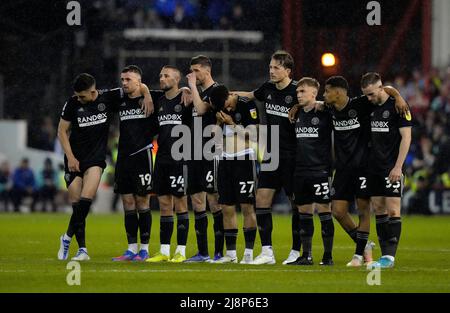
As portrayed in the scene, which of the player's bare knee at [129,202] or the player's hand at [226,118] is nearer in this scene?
the player's hand at [226,118]

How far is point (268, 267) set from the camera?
12.2 m

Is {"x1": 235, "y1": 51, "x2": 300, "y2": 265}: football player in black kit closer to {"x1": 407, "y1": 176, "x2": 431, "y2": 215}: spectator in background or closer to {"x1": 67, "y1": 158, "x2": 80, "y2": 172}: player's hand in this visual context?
{"x1": 67, "y1": 158, "x2": 80, "y2": 172}: player's hand

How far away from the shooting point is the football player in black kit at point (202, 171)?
42.9 ft

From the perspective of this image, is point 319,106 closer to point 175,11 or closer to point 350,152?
point 350,152

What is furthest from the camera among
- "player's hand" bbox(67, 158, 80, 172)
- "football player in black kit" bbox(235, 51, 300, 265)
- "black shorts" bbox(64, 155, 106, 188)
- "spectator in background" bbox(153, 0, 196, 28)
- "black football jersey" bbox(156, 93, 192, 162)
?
"spectator in background" bbox(153, 0, 196, 28)

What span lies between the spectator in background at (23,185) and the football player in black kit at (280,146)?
15.1 m

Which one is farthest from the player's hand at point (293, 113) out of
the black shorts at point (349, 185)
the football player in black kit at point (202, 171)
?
the football player in black kit at point (202, 171)

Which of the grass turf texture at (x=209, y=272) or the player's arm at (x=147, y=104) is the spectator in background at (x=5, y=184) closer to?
the grass turf texture at (x=209, y=272)

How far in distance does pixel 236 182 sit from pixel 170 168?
2.72 ft

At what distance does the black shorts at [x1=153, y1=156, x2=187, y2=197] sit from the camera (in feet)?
43.2

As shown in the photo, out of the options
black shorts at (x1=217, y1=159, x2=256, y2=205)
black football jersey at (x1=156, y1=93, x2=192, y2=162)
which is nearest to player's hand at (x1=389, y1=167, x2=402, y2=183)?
black shorts at (x1=217, y1=159, x2=256, y2=205)

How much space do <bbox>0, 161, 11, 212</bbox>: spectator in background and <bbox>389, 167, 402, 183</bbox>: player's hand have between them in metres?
16.9
